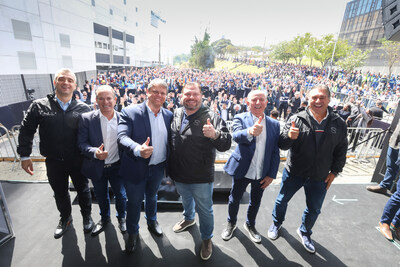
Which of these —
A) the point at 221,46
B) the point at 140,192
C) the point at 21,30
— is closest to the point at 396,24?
the point at 140,192

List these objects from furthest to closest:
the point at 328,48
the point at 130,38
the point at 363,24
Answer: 1. the point at 363,24
2. the point at 130,38
3. the point at 328,48

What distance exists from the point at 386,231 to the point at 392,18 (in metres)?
3.25

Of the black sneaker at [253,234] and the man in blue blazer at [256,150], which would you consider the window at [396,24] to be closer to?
the man in blue blazer at [256,150]

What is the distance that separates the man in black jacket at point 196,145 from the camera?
6.55 ft

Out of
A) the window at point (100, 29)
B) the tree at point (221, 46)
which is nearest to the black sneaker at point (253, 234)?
the window at point (100, 29)

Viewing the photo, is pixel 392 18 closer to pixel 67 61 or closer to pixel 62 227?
pixel 62 227

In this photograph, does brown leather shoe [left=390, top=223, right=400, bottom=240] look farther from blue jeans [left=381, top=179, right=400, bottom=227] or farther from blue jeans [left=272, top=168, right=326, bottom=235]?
blue jeans [left=272, top=168, right=326, bottom=235]

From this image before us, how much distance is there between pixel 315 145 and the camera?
221 cm

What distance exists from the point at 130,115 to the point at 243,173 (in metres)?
1.47

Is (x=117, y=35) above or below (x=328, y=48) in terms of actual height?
below

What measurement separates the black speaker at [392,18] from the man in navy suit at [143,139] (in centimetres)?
367

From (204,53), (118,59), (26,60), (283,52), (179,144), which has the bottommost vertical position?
(179,144)

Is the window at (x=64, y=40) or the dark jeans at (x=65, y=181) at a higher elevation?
the window at (x=64, y=40)

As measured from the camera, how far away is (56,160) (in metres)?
2.31
